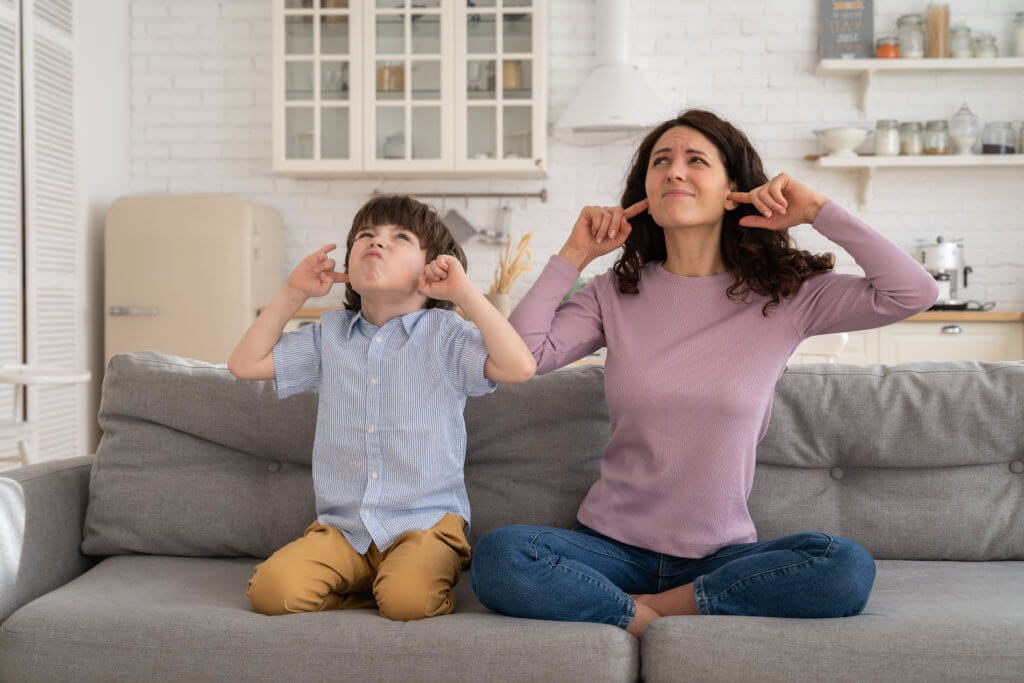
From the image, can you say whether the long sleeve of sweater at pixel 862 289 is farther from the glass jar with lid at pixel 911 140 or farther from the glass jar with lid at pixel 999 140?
the glass jar with lid at pixel 999 140

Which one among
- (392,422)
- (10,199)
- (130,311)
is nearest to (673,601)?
(392,422)

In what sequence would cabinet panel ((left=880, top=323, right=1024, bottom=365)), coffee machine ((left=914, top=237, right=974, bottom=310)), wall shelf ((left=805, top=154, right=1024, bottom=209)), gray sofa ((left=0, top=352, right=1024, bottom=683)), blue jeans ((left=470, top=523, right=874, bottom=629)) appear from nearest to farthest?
blue jeans ((left=470, top=523, right=874, bottom=629)) → gray sofa ((left=0, top=352, right=1024, bottom=683)) → cabinet panel ((left=880, top=323, right=1024, bottom=365)) → coffee machine ((left=914, top=237, right=974, bottom=310)) → wall shelf ((left=805, top=154, right=1024, bottom=209))

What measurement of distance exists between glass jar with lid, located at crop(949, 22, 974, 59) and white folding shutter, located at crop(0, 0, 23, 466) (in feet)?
13.6

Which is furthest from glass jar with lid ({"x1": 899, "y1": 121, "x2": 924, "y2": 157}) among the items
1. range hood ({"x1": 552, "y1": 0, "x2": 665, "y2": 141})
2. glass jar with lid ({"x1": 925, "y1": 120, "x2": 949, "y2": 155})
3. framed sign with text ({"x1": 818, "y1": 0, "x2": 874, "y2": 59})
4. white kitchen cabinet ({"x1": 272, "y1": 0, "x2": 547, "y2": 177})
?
white kitchen cabinet ({"x1": 272, "y1": 0, "x2": 547, "y2": 177})

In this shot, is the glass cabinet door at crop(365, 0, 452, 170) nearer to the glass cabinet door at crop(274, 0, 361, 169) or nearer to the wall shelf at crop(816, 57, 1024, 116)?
the glass cabinet door at crop(274, 0, 361, 169)

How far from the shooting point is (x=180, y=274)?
408 centimetres

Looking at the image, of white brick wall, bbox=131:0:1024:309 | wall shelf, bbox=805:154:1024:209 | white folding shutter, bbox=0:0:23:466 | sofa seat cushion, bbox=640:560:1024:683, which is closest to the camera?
sofa seat cushion, bbox=640:560:1024:683

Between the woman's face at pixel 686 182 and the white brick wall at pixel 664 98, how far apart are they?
115 inches

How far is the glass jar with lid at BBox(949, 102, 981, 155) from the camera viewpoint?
14.0ft

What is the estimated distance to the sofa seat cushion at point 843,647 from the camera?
3.81 ft

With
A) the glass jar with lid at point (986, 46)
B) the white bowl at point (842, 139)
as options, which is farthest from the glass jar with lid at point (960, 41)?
the white bowl at point (842, 139)

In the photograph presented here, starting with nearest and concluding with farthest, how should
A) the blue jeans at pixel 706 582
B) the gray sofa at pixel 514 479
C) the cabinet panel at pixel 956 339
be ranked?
the blue jeans at pixel 706 582
the gray sofa at pixel 514 479
the cabinet panel at pixel 956 339

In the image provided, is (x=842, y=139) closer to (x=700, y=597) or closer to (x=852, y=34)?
(x=852, y=34)

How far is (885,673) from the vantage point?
1160 mm
